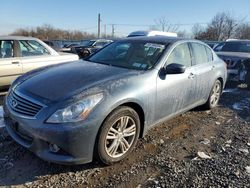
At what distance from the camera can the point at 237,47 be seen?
10195 millimetres

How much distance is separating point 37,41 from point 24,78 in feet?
11.4

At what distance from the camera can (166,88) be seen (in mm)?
4137

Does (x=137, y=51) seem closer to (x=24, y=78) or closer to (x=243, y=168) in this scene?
(x=24, y=78)

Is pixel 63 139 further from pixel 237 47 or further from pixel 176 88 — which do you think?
pixel 237 47

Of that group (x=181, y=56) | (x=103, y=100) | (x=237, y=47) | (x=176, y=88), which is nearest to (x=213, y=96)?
(x=181, y=56)

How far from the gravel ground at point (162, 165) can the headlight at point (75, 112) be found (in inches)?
27.8

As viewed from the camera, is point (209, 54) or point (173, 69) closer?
point (173, 69)

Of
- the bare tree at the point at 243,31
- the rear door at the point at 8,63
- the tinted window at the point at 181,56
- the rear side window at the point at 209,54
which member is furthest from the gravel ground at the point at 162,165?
the bare tree at the point at 243,31

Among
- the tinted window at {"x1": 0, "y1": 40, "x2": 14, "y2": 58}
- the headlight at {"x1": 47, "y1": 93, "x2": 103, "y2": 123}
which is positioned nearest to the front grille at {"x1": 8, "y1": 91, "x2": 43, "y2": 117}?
the headlight at {"x1": 47, "y1": 93, "x2": 103, "y2": 123}

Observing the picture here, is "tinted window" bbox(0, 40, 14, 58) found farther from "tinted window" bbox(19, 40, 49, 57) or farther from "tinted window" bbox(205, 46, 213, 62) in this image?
"tinted window" bbox(205, 46, 213, 62)

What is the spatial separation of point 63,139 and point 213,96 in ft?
13.2

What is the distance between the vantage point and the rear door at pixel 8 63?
6383mm

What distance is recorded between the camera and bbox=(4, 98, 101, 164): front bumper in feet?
9.85

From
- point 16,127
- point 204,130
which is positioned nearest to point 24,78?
point 16,127
